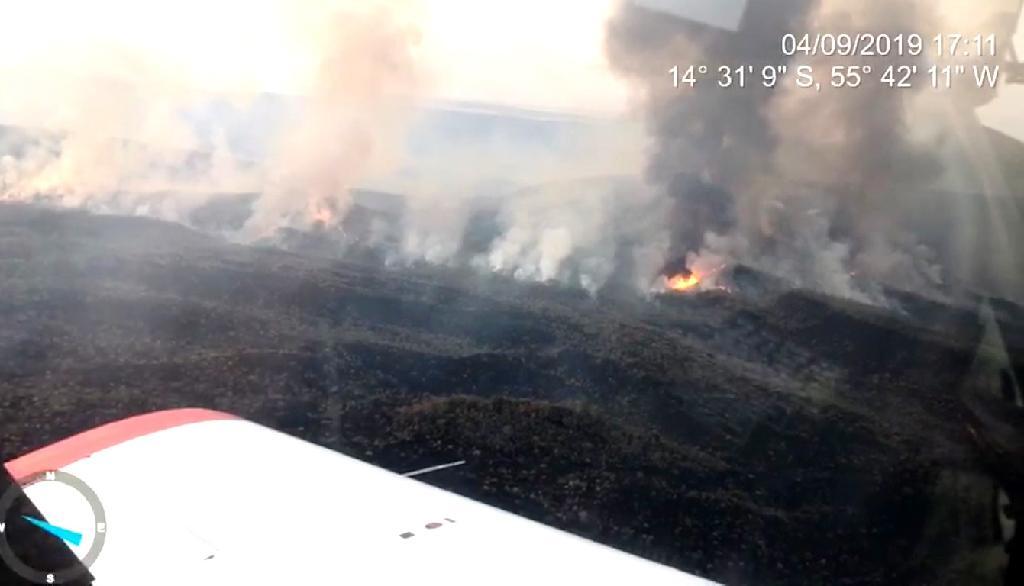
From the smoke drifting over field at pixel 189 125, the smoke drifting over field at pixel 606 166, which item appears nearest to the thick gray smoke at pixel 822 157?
the smoke drifting over field at pixel 606 166

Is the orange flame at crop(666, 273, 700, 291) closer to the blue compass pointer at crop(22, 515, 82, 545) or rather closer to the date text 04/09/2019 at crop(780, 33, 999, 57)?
the date text 04/09/2019 at crop(780, 33, 999, 57)

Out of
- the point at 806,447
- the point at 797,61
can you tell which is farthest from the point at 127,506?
the point at 797,61

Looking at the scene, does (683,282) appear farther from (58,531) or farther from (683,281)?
(58,531)

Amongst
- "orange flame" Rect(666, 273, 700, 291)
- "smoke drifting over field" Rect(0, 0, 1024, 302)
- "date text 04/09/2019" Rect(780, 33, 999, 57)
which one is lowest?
"orange flame" Rect(666, 273, 700, 291)

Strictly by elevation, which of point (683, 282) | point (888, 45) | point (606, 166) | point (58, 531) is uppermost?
point (888, 45)

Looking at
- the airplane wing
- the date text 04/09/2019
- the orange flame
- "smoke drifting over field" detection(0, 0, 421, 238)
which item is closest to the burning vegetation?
the orange flame

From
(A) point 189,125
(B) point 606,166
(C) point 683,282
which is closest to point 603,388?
(C) point 683,282
